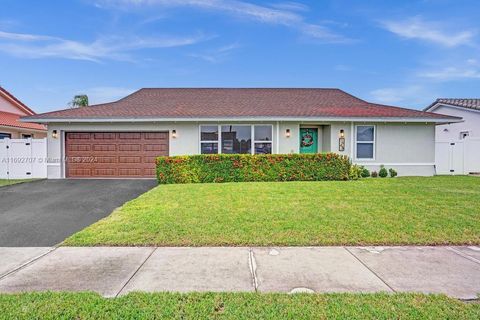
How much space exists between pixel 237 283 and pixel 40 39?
19.5 meters

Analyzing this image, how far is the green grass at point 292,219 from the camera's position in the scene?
14.4ft

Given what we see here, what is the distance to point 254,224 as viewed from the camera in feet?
16.9

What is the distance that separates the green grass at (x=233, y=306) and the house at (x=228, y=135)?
9.86 metres

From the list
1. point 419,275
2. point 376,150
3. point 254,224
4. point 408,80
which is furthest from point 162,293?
point 408,80

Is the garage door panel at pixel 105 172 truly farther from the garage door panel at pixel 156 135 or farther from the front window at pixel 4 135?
the front window at pixel 4 135

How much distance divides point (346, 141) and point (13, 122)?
19.8 m

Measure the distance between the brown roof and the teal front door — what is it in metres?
1.05

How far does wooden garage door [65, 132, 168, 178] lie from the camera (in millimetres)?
12547

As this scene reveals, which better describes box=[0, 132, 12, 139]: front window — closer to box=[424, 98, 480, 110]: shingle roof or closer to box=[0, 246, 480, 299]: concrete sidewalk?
box=[0, 246, 480, 299]: concrete sidewalk

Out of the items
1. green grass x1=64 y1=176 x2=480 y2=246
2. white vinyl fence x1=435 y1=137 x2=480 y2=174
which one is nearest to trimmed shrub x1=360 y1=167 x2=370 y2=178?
green grass x1=64 y1=176 x2=480 y2=246

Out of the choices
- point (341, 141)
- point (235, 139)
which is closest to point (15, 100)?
point (235, 139)

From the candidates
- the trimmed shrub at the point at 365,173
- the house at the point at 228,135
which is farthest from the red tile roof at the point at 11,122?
the trimmed shrub at the point at 365,173

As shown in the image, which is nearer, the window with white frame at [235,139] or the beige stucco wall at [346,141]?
the beige stucco wall at [346,141]

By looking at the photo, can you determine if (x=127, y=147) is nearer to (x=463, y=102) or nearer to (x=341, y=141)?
(x=341, y=141)
